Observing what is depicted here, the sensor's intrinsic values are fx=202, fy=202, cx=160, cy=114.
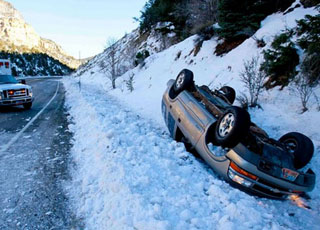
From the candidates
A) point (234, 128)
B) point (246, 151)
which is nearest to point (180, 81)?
point (234, 128)

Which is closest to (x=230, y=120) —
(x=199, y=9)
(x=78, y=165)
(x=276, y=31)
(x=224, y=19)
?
(x=78, y=165)

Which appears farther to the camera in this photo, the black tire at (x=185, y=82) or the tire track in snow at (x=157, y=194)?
the black tire at (x=185, y=82)

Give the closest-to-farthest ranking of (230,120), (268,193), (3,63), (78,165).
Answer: (268,193) < (230,120) < (78,165) < (3,63)

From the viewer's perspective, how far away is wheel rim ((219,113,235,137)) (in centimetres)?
335

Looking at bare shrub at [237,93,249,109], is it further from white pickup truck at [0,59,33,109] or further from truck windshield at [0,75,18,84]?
truck windshield at [0,75,18,84]

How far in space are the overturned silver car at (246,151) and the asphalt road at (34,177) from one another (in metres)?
2.34

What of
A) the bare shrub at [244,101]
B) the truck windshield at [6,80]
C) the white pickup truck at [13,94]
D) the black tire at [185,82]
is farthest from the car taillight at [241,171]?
the truck windshield at [6,80]

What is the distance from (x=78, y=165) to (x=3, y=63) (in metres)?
21.9

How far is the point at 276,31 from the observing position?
28.7ft

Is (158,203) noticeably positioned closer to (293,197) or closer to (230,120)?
(230,120)

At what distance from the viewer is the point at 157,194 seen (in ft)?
9.72

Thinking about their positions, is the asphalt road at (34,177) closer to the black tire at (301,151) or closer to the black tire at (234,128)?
the black tire at (234,128)

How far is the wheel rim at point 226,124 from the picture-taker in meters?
3.35

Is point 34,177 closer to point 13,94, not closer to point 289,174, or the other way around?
point 289,174
